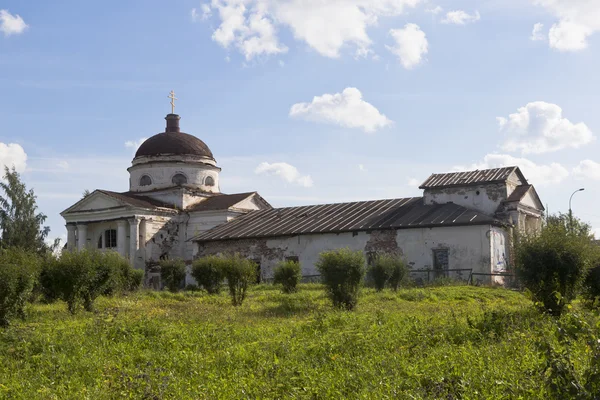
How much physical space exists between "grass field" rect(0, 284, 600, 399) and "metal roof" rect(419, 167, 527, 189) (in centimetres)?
1682

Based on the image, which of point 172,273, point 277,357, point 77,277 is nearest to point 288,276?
point 77,277

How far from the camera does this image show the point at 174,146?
4422 centimetres

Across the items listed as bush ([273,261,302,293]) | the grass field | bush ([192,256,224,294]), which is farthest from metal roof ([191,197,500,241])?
the grass field

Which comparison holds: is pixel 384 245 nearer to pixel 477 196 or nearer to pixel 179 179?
pixel 477 196

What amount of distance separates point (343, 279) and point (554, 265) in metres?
5.43

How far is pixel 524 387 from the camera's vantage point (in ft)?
24.0

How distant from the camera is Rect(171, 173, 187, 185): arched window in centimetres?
4353

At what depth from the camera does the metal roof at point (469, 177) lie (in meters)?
32.4

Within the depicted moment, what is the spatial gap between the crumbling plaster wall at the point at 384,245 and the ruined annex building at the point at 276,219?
44mm

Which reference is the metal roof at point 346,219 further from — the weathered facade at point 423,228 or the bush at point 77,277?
the bush at point 77,277

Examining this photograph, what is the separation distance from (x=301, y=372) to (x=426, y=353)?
82.9 inches

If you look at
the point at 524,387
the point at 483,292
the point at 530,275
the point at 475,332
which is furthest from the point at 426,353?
the point at 483,292

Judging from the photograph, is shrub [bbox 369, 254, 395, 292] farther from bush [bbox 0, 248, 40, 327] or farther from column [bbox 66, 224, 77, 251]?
column [bbox 66, 224, 77, 251]

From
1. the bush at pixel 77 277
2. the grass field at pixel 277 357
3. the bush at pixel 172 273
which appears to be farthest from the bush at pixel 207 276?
the grass field at pixel 277 357
